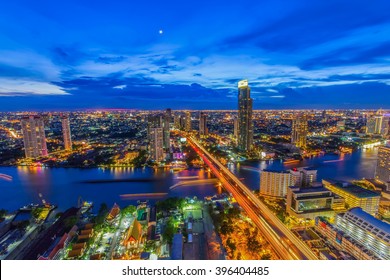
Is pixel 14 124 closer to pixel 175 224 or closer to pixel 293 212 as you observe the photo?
pixel 175 224

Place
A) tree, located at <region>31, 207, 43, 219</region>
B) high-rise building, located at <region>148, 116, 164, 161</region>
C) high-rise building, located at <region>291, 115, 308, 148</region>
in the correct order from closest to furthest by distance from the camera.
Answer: tree, located at <region>31, 207, 43, 219</region>, high-rise building, located at <region>148, 116, 164, 161</region>, high-rise building, located at <region>291, 115, 308, 148</region>

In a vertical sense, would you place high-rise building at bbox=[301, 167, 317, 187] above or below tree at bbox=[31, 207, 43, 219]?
above

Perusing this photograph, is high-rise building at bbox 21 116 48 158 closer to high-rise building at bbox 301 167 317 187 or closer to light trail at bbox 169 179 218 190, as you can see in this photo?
light trail at bbox 169 179 218 190

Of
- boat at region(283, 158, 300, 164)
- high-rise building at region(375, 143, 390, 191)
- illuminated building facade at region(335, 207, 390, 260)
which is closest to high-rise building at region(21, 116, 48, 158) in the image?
boat at region(283, 158, 300, 164)

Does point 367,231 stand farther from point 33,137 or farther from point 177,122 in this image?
point 177,122

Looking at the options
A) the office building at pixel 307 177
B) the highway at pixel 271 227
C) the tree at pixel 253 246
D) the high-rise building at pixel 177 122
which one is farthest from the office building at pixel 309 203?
the high-rise building at pixel 177 122

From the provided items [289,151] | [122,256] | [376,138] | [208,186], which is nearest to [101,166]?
[208,186]

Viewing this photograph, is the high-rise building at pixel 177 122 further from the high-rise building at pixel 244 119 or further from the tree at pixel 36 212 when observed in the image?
the tree at pixel 36 212
